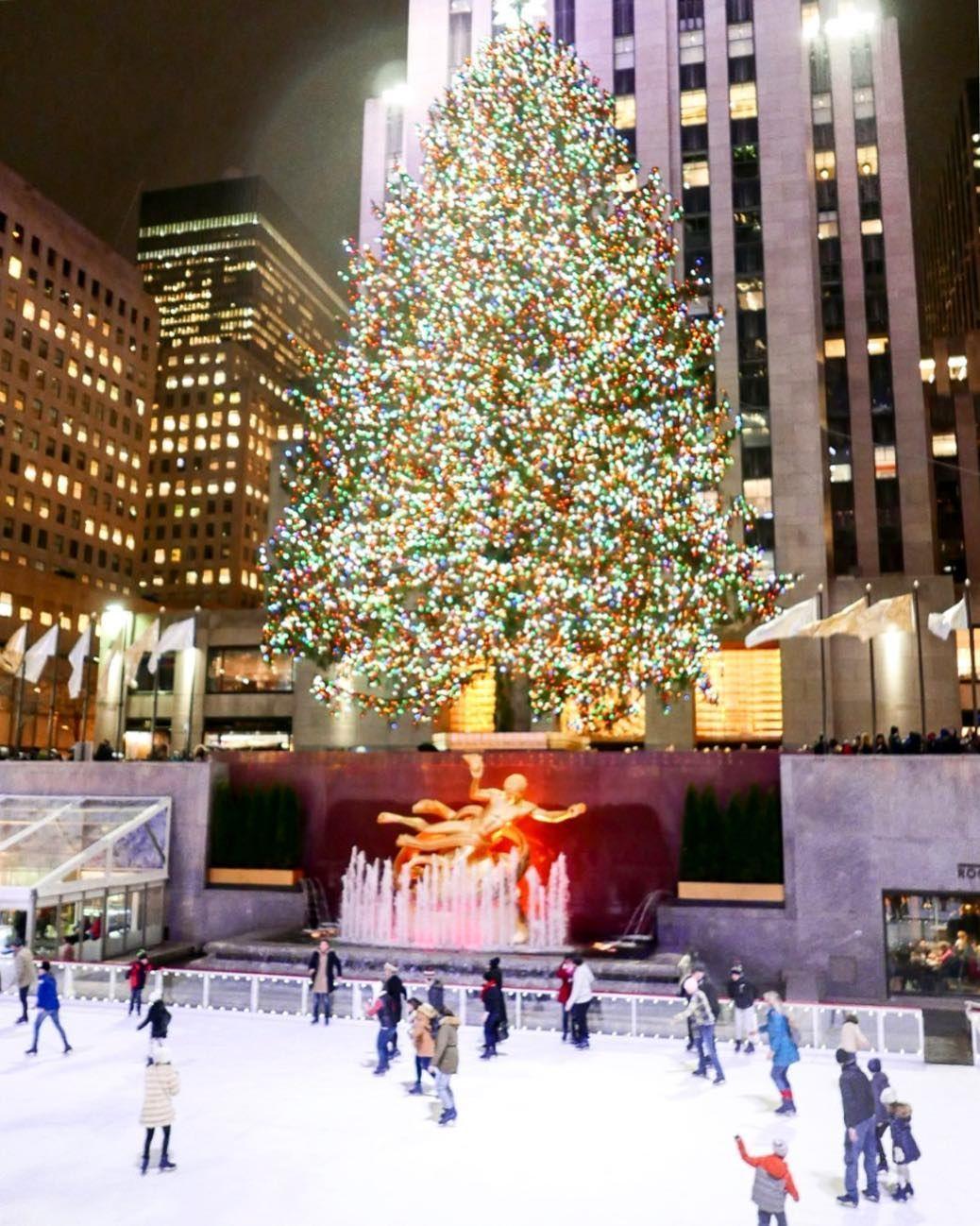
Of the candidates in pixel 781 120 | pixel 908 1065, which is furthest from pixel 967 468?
pixel 908 1065

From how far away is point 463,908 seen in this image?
23.1 m

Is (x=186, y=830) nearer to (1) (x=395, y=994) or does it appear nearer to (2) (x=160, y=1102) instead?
(1) (x=395, y=994)

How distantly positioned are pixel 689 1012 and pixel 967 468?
77.1 meters

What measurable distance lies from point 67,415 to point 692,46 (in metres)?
68.1

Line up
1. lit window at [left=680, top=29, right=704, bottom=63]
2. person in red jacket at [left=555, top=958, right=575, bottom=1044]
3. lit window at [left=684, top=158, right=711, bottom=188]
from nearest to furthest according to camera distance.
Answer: person in red jacket at [left=555, top=958, right=575, bottom=1044] → lit window at [left=684, top=158, right=711, bottom=188] → lit window at [left=680, top=29, right=704, bottom=63]

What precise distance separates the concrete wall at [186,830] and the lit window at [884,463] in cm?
4158

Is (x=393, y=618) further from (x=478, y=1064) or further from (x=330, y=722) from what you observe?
(x=478, y=1064)

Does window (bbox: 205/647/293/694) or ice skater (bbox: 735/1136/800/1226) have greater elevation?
window (bbox: 205/647/293/694)

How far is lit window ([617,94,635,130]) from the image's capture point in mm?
47062

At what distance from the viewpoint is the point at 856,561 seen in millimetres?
56969

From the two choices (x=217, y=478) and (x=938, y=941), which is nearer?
A: (x=938, y=941)

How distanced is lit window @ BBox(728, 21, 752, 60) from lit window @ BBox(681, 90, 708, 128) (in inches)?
86.2

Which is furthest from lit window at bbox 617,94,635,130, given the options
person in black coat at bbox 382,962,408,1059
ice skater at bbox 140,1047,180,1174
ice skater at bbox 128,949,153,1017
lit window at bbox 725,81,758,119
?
ice skater at bbox 140,1047,180,1174

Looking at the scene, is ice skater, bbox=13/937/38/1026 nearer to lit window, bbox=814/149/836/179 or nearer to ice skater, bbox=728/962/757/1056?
ice skater, bbox=728/962/757/1056
